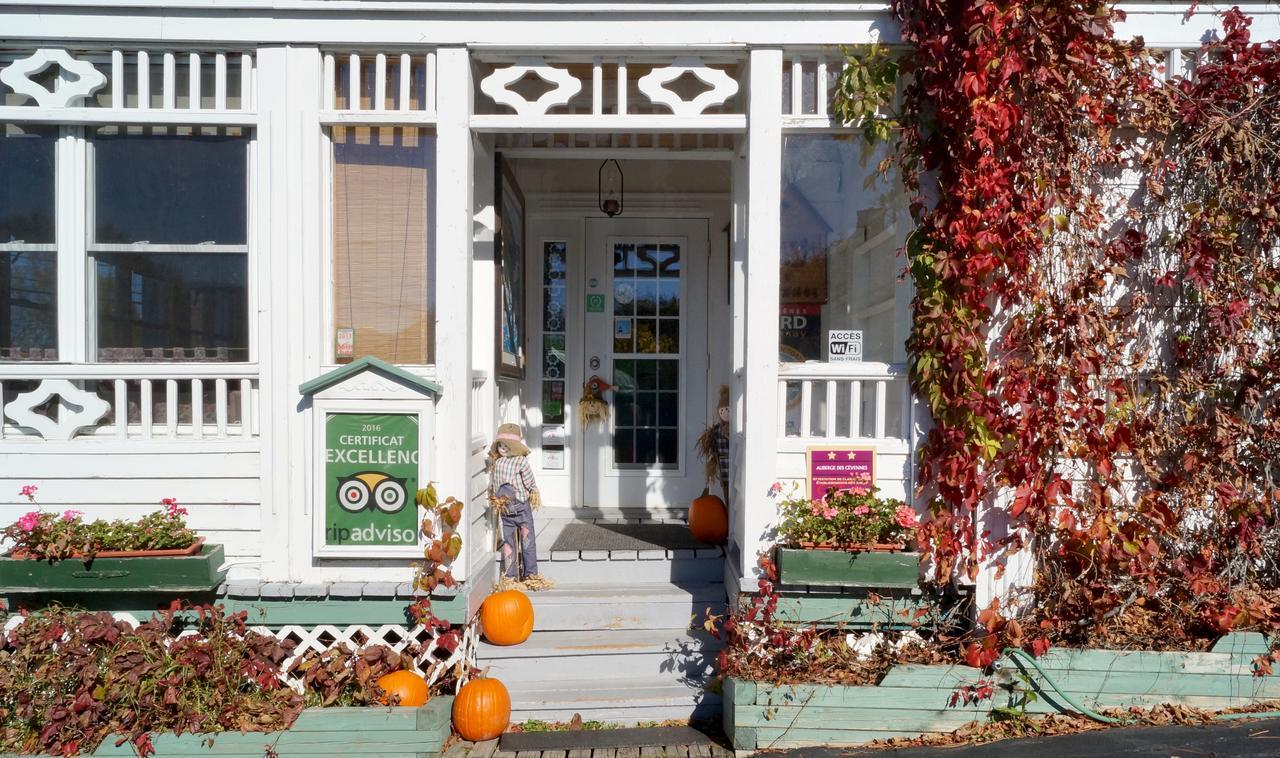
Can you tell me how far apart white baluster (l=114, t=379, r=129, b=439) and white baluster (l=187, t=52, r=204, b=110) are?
154 cm

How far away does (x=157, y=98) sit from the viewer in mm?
4047

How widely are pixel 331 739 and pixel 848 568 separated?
8.74ft

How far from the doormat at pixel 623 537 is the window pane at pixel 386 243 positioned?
64.5 inches

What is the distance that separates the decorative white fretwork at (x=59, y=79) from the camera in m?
3.94

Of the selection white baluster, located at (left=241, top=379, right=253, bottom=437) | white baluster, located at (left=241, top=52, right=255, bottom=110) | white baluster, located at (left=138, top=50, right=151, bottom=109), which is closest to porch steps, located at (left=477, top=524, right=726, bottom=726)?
white baluster, located at (left=241, top=379, right=253, bottom=437)

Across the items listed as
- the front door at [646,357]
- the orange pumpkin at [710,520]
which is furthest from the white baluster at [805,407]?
the front door at [646,357]

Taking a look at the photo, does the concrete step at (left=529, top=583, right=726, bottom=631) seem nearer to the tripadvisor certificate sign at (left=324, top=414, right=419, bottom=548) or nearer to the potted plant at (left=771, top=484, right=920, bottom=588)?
the potted plant at (left=771, top=484, right=920, bottom=588)

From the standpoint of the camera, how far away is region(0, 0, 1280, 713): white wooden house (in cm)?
393

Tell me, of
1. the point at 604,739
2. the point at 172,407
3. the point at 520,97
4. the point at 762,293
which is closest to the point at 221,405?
the point at 172,407

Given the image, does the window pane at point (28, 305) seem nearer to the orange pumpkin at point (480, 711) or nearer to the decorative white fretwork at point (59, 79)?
the decorative white fretwork at point (59, 79)

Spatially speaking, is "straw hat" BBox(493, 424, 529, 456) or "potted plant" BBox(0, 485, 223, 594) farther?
"straw hat" BBox(493, 424, 529, 456)

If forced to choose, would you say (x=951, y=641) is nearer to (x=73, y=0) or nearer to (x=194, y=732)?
(x=194, y=732)

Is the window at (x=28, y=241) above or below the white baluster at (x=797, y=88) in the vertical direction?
below

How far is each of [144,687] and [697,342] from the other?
13.7ft
